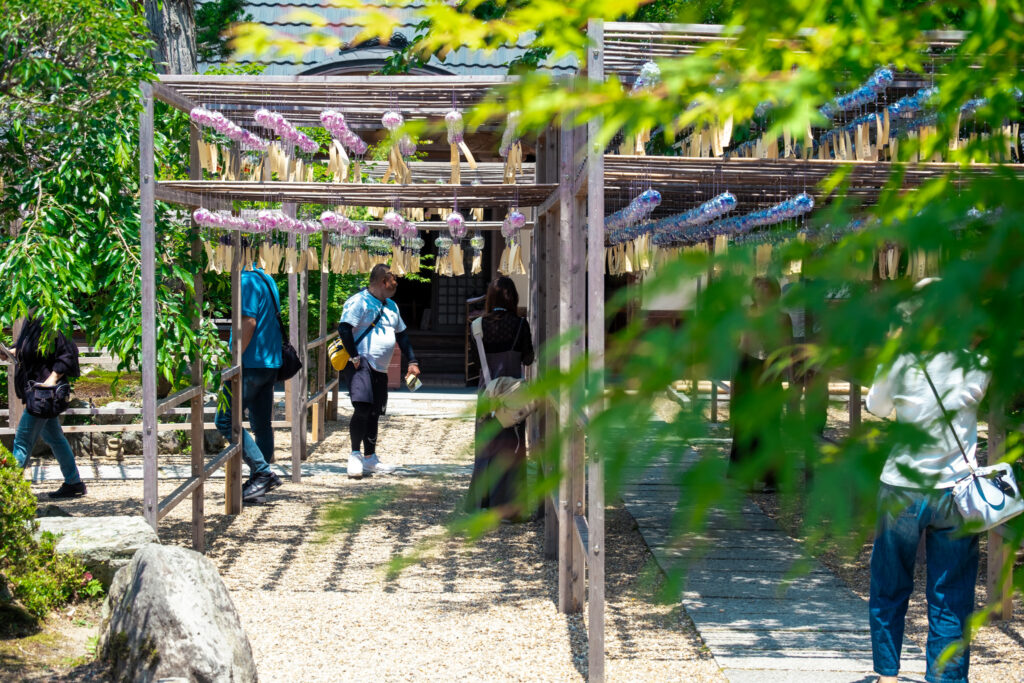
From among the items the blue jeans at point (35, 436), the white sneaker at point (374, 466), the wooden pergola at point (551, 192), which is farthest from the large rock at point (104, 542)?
the white sneaker at point (374, 466)

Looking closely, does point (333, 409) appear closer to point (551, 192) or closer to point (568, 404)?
point (551, 192)

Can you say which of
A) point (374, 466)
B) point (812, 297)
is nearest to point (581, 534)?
point (812, 297)

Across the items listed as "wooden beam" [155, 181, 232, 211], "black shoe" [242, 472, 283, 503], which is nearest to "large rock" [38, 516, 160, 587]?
"wooden beam" [155, 181, 232, 211]

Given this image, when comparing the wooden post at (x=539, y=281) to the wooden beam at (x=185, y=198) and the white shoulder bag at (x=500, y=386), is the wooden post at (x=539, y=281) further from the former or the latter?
the wooden beam at (x=185, y=198)

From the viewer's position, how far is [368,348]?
811 cm

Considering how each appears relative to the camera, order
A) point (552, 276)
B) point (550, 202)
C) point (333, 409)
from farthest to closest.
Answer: point (333, 409) < point (552, 276) < point (550, 202)

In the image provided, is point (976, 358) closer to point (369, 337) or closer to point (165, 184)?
point (165, 184)

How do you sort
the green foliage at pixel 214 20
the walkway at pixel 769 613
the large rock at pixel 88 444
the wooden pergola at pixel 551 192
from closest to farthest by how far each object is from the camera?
1. the wooden pergola at pixel 551 192
2. the walkway at pixel 769 613
3. the large rock at pixel 88 444
4. the green foliage at pixel 214 20

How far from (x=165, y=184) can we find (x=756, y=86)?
445 cm

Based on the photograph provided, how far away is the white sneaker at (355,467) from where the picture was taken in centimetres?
814

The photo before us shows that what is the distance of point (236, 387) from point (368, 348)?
170cm

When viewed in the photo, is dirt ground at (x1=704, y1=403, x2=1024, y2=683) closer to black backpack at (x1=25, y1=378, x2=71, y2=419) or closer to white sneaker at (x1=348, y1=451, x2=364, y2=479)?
white sneaker at (x1=348, y1=451, x2=364, y2=479)

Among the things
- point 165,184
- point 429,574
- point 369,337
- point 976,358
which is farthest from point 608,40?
point 369,337

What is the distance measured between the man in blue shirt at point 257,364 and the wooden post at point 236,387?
34 cm
